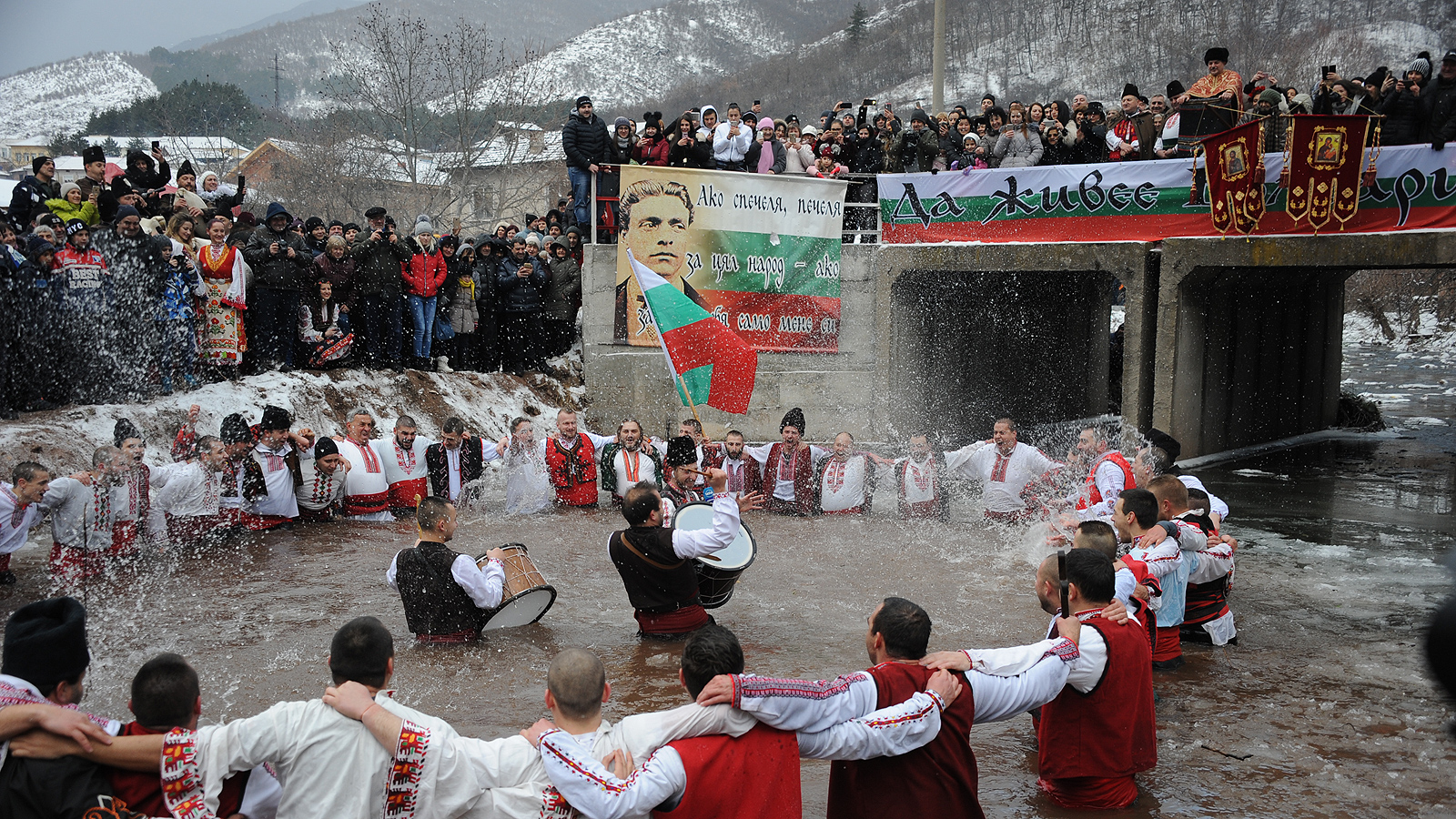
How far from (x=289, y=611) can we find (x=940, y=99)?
13296mm

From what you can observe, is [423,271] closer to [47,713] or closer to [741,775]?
[47,713]

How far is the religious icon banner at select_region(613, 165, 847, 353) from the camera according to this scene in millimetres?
14234

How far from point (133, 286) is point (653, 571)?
245 inches

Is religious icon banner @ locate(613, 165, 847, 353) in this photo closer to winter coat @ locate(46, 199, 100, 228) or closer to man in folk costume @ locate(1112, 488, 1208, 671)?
winter coat @ locate(46, 199, 100, 228)

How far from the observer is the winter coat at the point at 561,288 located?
14.7 meters

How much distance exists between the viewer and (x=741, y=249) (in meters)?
14.5

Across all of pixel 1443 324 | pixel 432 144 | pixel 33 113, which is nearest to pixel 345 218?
pixel 432 144

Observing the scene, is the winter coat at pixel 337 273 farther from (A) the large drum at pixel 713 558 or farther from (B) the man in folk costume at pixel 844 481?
(A) the large drum at pixel 713 558

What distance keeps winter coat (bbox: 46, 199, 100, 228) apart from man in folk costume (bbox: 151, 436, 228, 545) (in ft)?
9.64

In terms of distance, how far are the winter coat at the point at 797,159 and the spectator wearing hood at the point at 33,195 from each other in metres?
8.90

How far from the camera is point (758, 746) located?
11.0 ft

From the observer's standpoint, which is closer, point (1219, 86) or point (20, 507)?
point (20, 507)

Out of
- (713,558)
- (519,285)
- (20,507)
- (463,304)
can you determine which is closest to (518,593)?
(713,558)

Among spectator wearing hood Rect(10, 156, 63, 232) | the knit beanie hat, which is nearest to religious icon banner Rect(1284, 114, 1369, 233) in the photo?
the knit beanie hat
